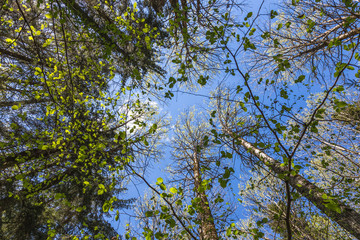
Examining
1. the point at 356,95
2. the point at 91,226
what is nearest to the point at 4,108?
the point at 91,226

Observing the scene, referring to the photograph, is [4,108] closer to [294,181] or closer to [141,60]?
[141,60]

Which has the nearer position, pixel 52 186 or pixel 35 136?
pixel 35 136

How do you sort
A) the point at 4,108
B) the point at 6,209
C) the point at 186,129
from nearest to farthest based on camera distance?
the point at 6,209, the point at 4,108, the point at 186,129

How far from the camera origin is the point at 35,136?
14.7 ft

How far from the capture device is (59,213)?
5.35 m

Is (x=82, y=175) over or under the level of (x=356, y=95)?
under

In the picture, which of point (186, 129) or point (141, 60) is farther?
point (186, 129)

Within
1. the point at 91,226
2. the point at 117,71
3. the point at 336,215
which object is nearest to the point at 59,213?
the point at 91,226

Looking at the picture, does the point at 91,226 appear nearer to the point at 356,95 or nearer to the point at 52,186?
the point at 52,186

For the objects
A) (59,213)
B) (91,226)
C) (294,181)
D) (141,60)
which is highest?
(141,60)

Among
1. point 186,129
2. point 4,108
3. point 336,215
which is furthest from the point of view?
point 186,129

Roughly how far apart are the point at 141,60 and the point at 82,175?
13.1 feet

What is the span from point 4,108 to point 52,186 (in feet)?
8.31

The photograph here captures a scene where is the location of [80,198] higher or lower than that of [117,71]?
lower
